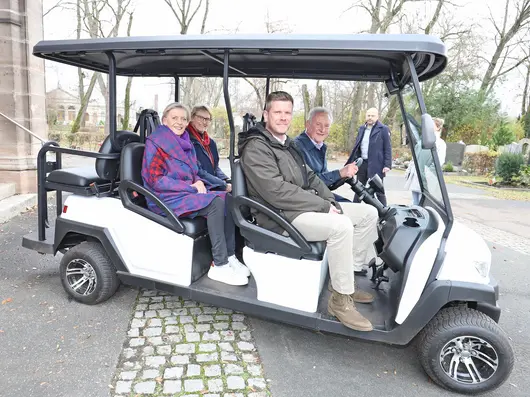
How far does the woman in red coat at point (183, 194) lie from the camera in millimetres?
3092

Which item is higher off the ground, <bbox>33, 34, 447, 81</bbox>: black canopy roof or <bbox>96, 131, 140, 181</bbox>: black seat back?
<bbox>33, 34, 447, 81</bbox>: black canopy roof

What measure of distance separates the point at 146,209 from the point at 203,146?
137 centimetres

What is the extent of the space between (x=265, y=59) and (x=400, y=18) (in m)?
22.8

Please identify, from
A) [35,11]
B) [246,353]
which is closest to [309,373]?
[246,353]

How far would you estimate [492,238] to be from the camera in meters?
6.39

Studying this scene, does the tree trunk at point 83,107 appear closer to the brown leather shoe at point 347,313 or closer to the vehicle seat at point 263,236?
the vehicle seat at point 263,236

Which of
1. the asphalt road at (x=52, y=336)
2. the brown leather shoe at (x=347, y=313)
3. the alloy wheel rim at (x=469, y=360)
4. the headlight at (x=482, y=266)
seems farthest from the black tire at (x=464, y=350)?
the asphalt road at (x=52, y=336)

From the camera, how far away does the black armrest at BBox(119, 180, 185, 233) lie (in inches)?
118

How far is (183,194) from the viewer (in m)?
3.14

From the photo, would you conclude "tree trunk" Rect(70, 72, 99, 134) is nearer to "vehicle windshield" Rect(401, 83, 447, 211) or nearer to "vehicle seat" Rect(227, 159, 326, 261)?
"vehicle seat" Rect(227, 159, 326, 261)

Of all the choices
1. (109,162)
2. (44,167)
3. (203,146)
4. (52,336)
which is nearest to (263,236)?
(109,162)

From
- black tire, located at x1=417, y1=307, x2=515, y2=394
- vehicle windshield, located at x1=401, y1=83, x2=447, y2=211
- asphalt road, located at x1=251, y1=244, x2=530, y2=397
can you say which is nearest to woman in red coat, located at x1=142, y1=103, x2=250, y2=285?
asphalt road, located at x1=251, y1=244, x2=530, y2=397

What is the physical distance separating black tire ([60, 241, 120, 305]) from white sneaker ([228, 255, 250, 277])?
37.7 inches

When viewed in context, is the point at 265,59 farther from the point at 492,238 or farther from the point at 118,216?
the point at 492,238
